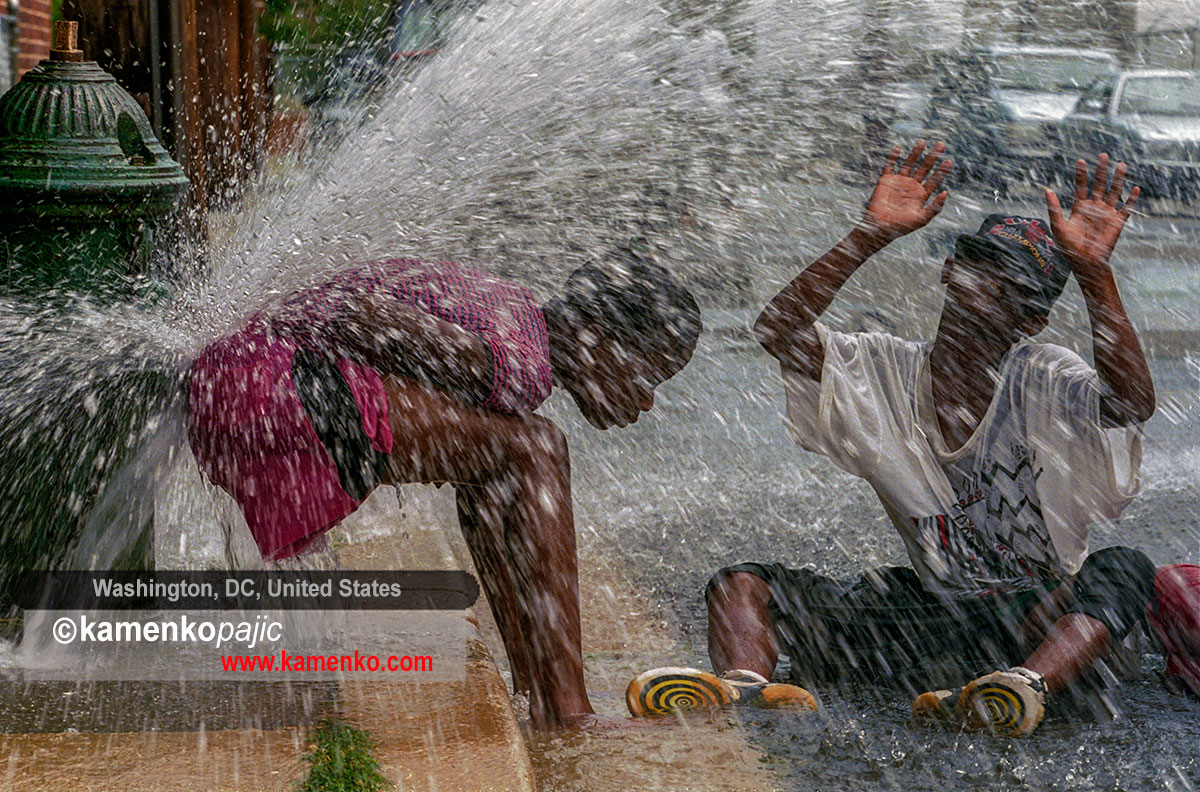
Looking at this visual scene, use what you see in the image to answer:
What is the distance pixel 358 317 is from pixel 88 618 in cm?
86

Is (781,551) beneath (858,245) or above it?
beneath

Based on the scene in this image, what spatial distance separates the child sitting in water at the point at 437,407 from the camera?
107 inches

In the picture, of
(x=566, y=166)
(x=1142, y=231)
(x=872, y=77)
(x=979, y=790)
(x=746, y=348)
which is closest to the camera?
(x=979, y=790)

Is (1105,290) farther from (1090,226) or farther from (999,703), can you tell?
(999,703)

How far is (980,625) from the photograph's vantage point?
3090 millimetres

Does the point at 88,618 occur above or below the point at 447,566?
above

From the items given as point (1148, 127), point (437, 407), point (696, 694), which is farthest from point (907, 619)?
point (1148, 127)

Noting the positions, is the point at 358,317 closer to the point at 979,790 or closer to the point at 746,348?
the point at 979,790

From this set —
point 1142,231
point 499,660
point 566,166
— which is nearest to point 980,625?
point 499,660

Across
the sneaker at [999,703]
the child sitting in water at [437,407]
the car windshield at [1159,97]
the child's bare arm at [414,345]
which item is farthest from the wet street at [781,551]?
the car windshield at [1159,97]

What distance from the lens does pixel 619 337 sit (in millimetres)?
2934

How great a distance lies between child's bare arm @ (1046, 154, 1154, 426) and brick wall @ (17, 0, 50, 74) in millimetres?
5605

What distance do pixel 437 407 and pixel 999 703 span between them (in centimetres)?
128

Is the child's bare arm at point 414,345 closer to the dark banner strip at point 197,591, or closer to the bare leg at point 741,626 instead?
the dark banner strip at point 197,591
